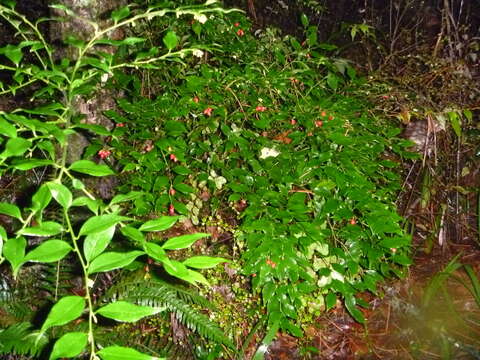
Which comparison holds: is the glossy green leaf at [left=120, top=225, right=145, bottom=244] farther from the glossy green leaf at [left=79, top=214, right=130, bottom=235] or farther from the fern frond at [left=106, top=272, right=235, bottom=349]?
the fern frond at [left=106, top=272, right=235, bottom=349]

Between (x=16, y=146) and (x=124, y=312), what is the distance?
0.32 meters

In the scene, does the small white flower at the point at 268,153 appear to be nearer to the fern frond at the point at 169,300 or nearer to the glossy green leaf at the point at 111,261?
the fern frond at the point at 169,300

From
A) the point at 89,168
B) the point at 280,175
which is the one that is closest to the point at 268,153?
the point at 280,175

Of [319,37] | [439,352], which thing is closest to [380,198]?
[439,352]

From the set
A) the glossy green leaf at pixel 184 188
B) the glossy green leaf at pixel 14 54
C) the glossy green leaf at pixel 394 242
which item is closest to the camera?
the glossy green leaf at pixel 14 54

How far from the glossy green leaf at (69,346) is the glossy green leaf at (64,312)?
0.06ft

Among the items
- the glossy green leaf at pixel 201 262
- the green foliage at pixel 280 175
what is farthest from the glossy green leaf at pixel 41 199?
the green foliage at pixel 280 175

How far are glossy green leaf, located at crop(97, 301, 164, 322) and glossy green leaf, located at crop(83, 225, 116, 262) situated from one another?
0.08 metres

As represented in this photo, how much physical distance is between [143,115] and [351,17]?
3.14 metres

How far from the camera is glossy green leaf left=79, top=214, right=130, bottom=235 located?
0.54 meters

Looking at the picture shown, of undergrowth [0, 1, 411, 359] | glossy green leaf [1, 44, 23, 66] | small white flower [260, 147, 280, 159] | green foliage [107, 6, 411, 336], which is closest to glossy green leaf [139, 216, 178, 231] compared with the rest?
undergrowth [0, 1, 411, 359]

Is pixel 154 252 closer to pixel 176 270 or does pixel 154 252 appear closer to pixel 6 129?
pixel 176 270

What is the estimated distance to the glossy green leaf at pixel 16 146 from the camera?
604 mm

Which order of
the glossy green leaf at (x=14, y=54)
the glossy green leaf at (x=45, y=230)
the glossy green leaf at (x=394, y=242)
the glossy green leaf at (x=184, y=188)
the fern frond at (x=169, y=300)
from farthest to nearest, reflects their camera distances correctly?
1. the fern frond at (x=169, y=300)
2. the glossy green leaf at (x=184, y=188)
3. the glossy green leaf at (x=394, y=242)
4. the glossy green leaf at (x=14, y=54)
5. the glossy green leaf at (x=45, y=230)
